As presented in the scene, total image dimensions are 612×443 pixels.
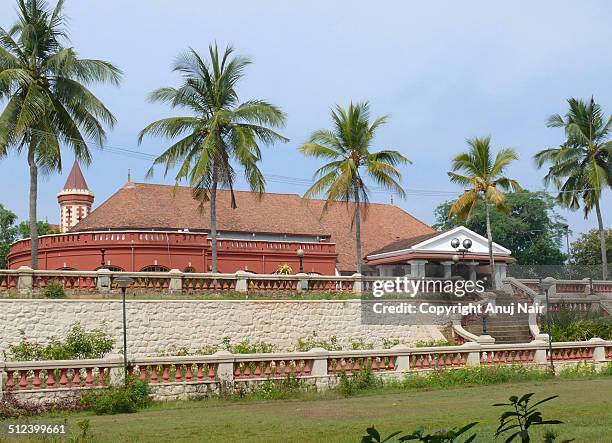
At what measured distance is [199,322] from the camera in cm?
2253

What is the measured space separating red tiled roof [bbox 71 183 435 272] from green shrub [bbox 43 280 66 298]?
994 centimetres

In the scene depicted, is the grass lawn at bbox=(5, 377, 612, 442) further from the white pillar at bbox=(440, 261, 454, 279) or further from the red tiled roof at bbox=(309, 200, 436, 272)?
the red tiled roof at bbox=(309, 200, 436, 272)

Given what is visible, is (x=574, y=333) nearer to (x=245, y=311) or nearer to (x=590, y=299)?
(x=590, y=299)

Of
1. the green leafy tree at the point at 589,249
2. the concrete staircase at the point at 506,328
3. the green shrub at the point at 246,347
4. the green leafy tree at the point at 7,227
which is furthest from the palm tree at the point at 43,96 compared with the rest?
the green leafy tree at the point at 589,249

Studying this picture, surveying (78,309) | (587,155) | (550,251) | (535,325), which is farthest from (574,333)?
(550,251)

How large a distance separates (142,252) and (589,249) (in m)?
38.2

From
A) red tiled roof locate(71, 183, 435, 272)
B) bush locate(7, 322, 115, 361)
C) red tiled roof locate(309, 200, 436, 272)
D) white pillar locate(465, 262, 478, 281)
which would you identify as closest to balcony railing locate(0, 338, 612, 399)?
bush locate(7, 322, 115, 361)

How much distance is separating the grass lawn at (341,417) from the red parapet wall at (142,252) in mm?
15103

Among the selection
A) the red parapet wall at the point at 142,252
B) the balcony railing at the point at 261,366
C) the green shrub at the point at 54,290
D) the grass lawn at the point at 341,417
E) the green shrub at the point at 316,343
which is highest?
the red parapet wall at the point at 142,252

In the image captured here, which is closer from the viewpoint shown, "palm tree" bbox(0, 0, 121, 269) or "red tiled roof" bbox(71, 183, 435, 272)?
"palm tree" bbox(0, 0, 121, 269)

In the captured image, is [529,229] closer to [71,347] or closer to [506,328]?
[506,328]

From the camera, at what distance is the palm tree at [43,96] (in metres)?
24.1

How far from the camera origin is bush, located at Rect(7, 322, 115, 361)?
770 inches

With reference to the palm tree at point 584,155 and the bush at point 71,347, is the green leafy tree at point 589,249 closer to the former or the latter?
the palm tree at point 584,155
